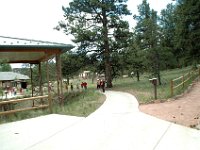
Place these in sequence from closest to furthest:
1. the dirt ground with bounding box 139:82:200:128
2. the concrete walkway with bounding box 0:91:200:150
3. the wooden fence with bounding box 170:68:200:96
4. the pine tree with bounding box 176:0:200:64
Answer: the concrete walkway with bounding box 0:91:200:150 < the dirt ground with bounding box 139:82:200:128 < the wooden fence with bounding box 170:68:200:96 < the pine tree with bounding box 176:0:200:64

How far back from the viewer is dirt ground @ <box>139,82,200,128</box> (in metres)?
11.9

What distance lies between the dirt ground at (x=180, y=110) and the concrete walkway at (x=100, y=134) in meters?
0.61

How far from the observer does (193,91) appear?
20672 millimetres

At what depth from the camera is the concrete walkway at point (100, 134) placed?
28.4 feet

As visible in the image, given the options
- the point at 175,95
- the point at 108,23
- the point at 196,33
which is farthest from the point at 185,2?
the point at 175,95

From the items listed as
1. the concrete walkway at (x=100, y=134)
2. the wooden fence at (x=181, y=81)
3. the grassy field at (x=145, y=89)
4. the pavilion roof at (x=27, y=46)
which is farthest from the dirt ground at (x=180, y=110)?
the pavilion roof at (x=27, y=46)

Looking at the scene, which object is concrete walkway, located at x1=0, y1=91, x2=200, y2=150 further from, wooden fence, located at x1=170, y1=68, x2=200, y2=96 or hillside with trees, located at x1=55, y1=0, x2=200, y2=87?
hillside with trees, located at x1=55, y1=0, x2=200, y2=87

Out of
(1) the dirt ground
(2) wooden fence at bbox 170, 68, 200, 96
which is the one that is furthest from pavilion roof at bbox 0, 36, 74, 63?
(1) the dirt ground

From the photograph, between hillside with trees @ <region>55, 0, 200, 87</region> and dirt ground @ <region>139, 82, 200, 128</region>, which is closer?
dirt ground @ <region>139, 82, 200, 128</region>

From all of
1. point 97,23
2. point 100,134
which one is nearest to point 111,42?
point 97,23

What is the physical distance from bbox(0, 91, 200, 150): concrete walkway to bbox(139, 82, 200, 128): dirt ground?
0.61 meters

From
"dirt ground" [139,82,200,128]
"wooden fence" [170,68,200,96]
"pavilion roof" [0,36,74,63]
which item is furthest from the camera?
"wooden fence" [170,68,200,96]

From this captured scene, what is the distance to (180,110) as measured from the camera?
1394cm

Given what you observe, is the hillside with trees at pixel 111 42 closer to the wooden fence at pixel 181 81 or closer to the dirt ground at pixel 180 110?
the wooden fence at pixel 181 81
